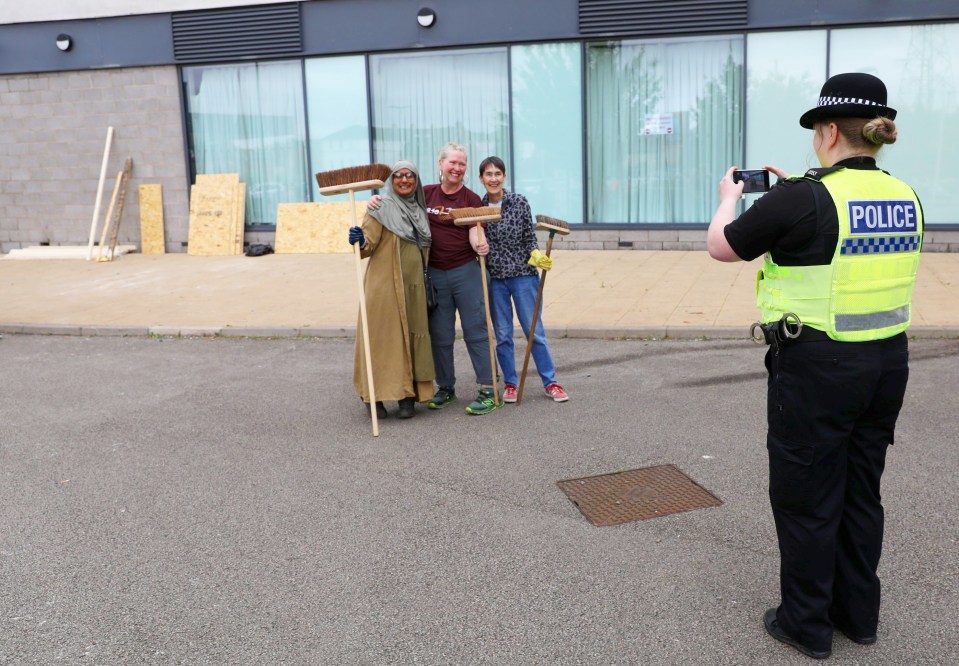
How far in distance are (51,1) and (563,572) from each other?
17079mm

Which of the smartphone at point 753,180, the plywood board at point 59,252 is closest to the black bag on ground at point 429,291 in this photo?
the smartphone at point 753,180

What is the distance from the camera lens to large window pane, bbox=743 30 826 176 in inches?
553

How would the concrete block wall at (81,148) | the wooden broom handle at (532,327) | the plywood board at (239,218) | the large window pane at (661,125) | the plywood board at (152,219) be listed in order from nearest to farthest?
the wooden broom handle at (532,327) → the large window pane at (661,125) → the plywood board at (239,218) → the concrete block wall at (81,148) → the plywood board at (152,219)

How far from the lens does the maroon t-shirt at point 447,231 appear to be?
6.74 meters

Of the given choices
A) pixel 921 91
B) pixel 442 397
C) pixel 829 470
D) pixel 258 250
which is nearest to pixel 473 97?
pixel 258 250

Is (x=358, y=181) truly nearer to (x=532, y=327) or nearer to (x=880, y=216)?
(x=532, y=327)

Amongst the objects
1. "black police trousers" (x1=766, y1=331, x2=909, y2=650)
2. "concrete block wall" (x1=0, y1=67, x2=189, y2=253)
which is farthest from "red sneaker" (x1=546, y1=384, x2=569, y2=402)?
"concrete block wall" (x1=0, y1=67, x2=189, y2=253)

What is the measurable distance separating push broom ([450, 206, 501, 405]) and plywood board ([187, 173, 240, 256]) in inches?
432

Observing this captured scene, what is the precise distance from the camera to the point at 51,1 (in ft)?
55.9

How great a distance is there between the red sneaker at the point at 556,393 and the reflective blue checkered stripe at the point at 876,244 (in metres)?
3.92

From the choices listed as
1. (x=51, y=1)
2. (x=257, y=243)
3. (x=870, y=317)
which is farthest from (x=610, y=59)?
(x=870, y=317)

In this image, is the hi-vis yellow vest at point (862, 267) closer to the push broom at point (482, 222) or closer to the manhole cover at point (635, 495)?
the manhole cover at point (635, 495)

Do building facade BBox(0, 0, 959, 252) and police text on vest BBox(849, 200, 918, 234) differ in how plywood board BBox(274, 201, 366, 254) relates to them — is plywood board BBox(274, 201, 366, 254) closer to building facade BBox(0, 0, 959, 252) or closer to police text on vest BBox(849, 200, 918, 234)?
building facade BBox(0, 0, 959, 252)

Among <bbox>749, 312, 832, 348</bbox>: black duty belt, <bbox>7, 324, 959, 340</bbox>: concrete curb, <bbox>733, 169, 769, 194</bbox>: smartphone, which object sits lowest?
<bbox>7, 324, 959, 340</bbox>: concrete curb
